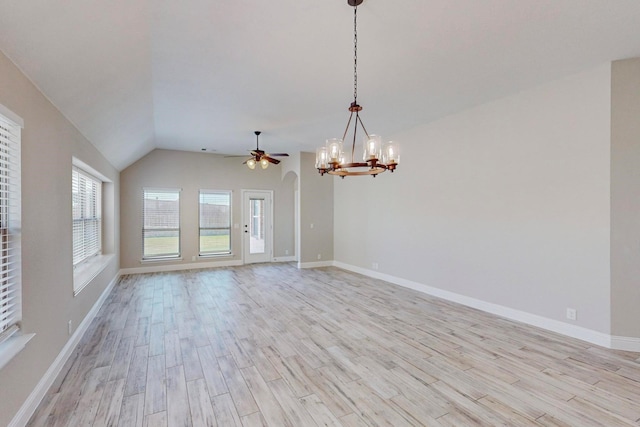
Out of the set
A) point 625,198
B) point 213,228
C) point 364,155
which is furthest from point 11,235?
point 213,228

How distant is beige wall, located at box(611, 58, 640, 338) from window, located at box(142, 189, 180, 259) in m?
8.29

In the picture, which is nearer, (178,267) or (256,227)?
(178,267)

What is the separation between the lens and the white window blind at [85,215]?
13.6 ft

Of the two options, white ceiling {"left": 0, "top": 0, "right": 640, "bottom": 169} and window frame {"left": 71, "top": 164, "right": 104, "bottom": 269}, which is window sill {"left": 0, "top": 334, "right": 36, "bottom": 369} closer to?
white ceiling {"left": 0, "top": 0, "right": 640, "bottom": 169}

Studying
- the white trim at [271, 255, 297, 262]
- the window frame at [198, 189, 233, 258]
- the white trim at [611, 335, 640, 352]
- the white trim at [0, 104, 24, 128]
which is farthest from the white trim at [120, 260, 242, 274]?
the white trim at [611, 335, 640, 352]

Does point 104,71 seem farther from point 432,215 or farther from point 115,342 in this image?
point 432,215

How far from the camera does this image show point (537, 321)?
3.90m

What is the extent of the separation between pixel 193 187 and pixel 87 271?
3770mm

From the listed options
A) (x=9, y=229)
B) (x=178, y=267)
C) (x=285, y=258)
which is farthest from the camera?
(x=285, y=258)

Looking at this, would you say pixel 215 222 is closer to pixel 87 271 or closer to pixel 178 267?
pixel 178 267

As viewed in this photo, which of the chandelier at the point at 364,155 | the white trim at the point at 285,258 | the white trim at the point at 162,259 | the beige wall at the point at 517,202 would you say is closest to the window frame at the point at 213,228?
the white trim at the point at 162,259

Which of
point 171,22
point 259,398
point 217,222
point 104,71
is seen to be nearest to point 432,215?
point 259,398

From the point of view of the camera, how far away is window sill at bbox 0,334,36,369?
6.07ft

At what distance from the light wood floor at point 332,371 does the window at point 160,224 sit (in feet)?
9.53
